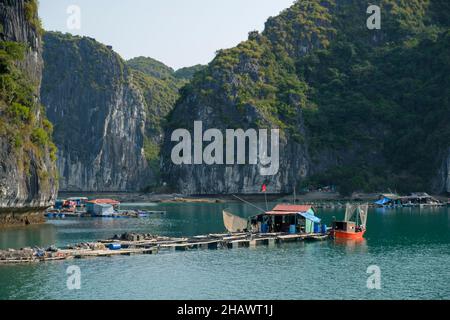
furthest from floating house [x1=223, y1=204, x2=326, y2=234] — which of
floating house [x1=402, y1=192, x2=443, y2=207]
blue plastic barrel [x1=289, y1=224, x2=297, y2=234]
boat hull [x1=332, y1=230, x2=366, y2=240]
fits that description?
floating house [x1=402, y1=192, x2=443, y2=207]

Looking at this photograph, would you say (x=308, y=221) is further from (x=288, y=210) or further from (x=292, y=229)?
(x=288, y=210)

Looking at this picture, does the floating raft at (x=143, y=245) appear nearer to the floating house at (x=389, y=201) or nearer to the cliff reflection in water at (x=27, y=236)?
the cliff reflection in water at (x=27, y=236)

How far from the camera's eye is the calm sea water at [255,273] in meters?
41.9

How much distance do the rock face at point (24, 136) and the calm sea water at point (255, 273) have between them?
1162 centimetres

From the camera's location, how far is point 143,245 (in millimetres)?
61938

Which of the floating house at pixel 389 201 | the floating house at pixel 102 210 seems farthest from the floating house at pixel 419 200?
the floating house at pixel 102 210

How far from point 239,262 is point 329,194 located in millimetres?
120245

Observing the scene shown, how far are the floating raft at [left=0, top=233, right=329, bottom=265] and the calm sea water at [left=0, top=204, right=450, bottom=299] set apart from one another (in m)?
1.73

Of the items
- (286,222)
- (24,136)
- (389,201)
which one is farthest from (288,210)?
(389,201)

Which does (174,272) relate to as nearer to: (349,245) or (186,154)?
(349,245)

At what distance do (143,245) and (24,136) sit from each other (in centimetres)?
3303
